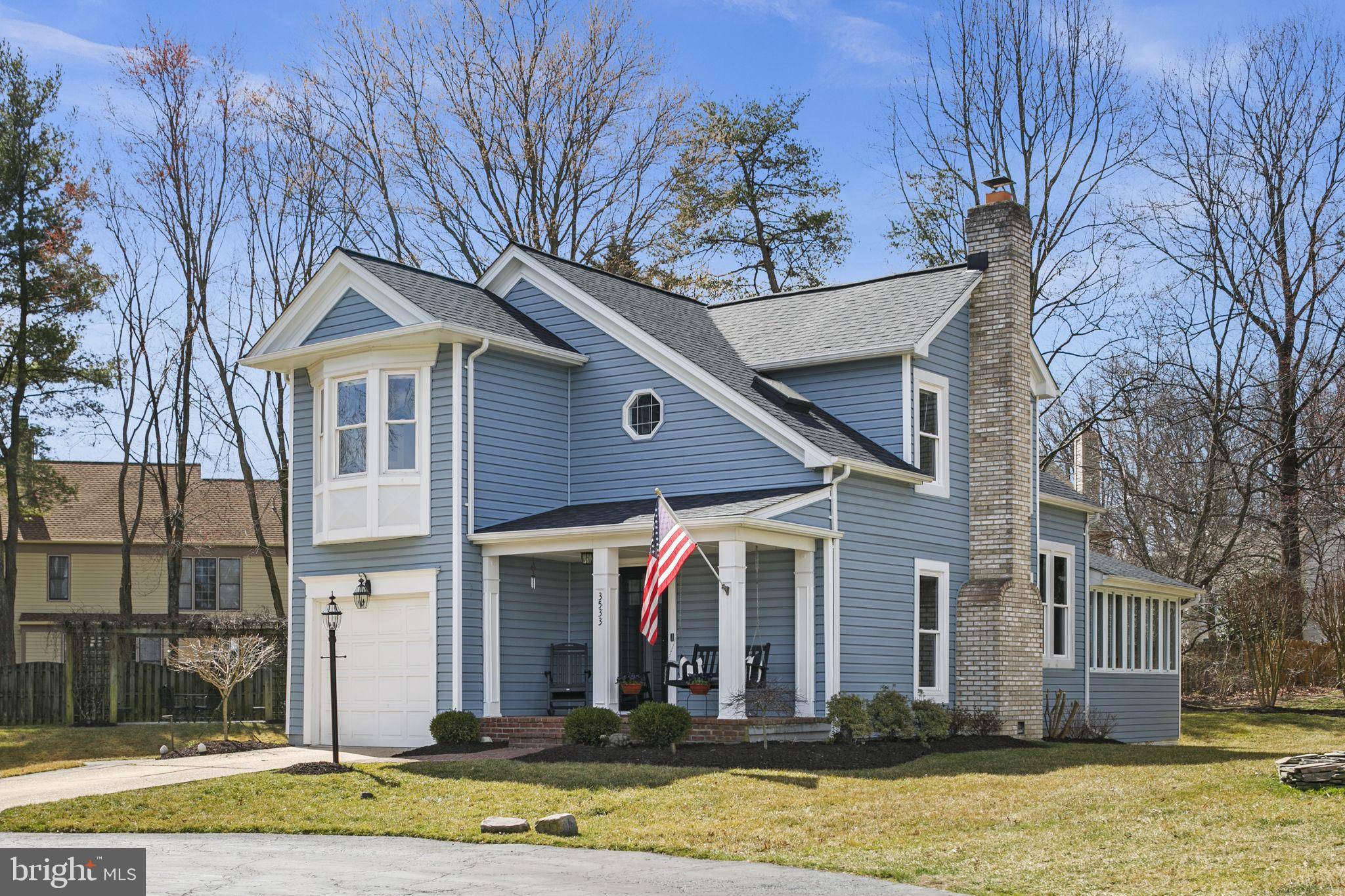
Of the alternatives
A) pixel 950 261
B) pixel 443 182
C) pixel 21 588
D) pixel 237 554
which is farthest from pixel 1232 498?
pixel 21 588

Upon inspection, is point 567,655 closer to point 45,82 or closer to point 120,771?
point 120,771

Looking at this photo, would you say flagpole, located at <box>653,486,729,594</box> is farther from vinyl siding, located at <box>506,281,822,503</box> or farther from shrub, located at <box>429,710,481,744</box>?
shrub, located at <box>429,710,481,744</box>

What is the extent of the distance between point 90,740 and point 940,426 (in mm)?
13726

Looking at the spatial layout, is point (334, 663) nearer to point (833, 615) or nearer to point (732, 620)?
point (732, 620)

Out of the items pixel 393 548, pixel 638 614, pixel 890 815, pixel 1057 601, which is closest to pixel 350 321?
pixel 393 548

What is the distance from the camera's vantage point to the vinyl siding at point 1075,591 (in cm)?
2427

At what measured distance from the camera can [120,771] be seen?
17.1 metres

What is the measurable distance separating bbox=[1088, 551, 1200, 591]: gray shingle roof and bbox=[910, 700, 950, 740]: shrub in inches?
309

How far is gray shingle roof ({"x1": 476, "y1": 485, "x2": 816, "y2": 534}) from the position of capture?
59.3 ft

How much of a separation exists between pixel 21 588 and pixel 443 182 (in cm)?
1770

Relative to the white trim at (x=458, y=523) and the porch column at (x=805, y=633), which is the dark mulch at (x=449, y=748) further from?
the porch column at (x=805, y=633)

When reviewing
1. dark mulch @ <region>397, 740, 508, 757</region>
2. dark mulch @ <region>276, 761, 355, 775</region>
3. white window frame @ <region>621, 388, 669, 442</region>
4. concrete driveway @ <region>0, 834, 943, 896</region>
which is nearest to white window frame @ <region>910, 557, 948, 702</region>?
white window frame @ <region>621, 388, 669, 442</region>

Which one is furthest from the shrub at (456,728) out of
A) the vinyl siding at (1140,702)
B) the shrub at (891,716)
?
the vinyl siding at (1140,702)

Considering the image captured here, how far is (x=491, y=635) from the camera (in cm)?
1948
